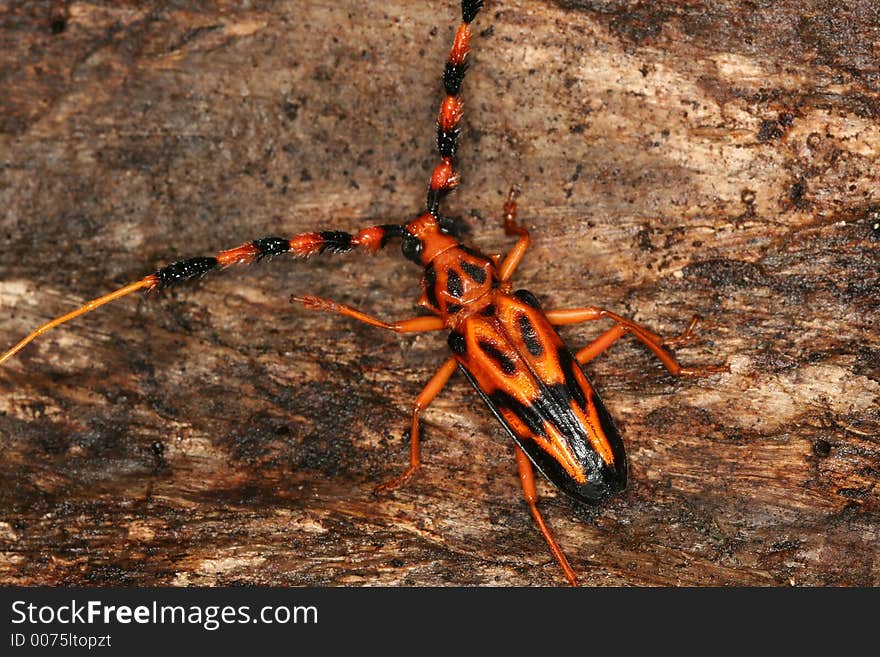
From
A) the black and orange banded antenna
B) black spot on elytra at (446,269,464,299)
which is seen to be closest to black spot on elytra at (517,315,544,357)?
black spot on elytra at (446,269,464,299)

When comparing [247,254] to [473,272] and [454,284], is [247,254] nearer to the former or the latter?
[454,284]

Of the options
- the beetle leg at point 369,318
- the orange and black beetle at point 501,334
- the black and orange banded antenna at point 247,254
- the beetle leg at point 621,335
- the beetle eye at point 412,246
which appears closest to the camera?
the black and orange banded antenna at point 247,254

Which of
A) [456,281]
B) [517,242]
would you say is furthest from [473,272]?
[517,242]

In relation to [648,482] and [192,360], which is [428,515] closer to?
[648,482]

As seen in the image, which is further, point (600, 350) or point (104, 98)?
point (104, 98)

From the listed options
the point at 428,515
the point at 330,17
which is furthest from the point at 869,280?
the point at 330,17

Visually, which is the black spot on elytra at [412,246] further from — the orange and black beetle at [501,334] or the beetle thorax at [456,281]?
the beetle thorax at [456,281]

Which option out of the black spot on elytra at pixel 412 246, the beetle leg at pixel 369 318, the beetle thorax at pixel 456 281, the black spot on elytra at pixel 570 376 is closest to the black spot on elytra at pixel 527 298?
the beetle thorax at pixel 456 281
